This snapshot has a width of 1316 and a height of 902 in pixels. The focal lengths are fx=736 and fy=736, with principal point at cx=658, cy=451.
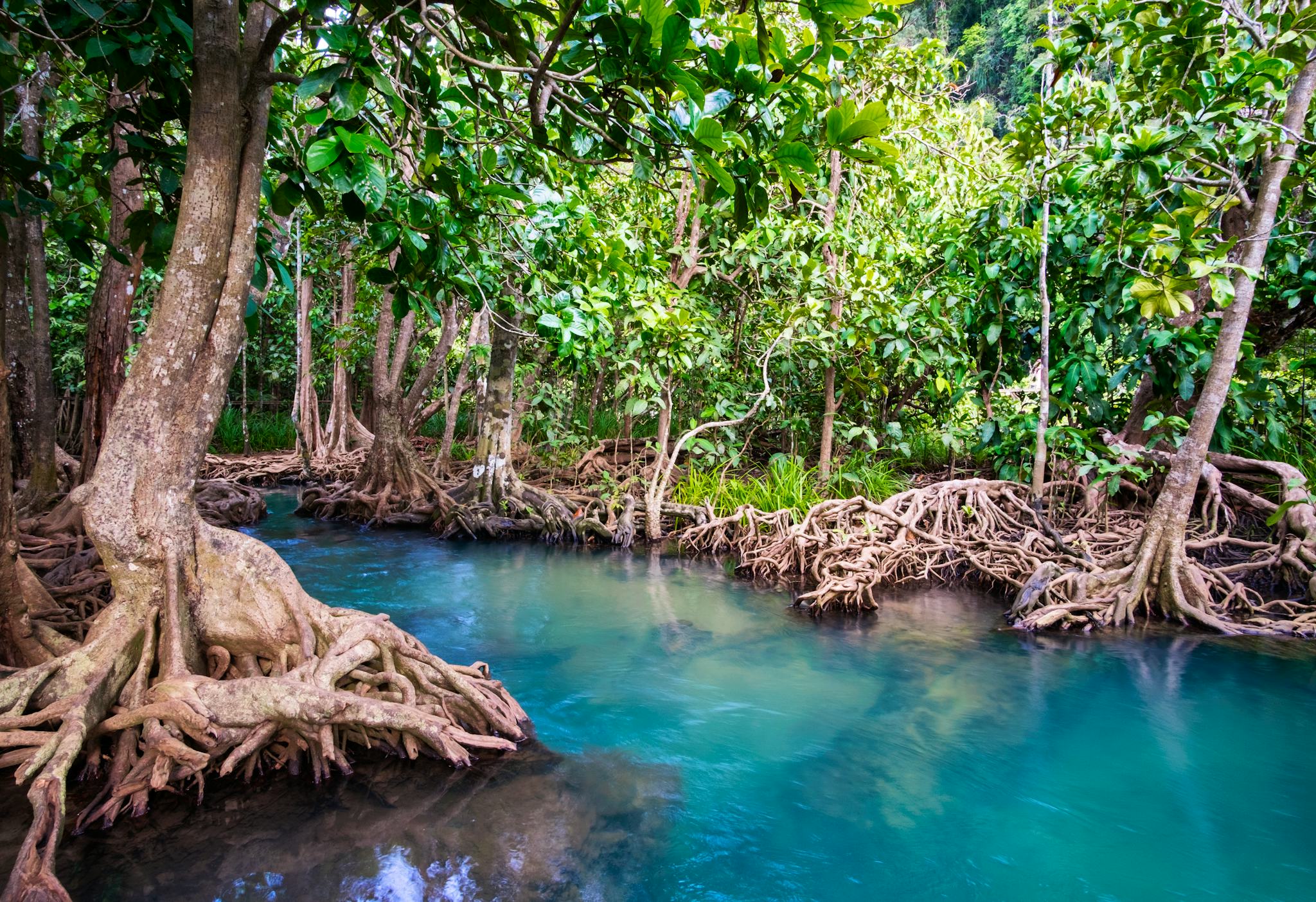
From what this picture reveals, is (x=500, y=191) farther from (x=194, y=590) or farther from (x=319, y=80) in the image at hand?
(x=194, y=590)

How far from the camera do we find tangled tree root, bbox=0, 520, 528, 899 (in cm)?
283

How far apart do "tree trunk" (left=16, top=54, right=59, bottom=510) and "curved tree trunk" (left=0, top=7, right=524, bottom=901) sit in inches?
153

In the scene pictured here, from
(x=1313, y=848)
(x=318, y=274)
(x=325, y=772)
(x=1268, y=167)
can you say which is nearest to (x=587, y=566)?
(x=325, y=772)

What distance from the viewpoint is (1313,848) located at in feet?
10.9

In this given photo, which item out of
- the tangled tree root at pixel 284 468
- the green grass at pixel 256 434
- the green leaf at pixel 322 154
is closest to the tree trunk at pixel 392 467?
the tangled tree root at pixel 284 468

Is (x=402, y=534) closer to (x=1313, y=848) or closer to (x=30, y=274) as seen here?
(x=30, y=274)

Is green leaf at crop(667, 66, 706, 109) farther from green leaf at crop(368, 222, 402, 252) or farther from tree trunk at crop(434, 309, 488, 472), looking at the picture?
tree trunk at crop(434, 309, 488, 472)

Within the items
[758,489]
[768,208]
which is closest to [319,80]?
[768,208]

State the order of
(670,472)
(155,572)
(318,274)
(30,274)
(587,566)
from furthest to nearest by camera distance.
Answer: (318,274), (670,472), (587,566), (30,274), (155,572)

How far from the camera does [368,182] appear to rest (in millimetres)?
2730

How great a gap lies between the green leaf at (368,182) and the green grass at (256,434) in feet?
42.8

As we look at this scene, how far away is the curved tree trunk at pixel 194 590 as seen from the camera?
2.92 m

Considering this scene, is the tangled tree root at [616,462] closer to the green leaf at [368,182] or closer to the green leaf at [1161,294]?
the green leaf at [1161,294]

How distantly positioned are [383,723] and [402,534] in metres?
6.35
